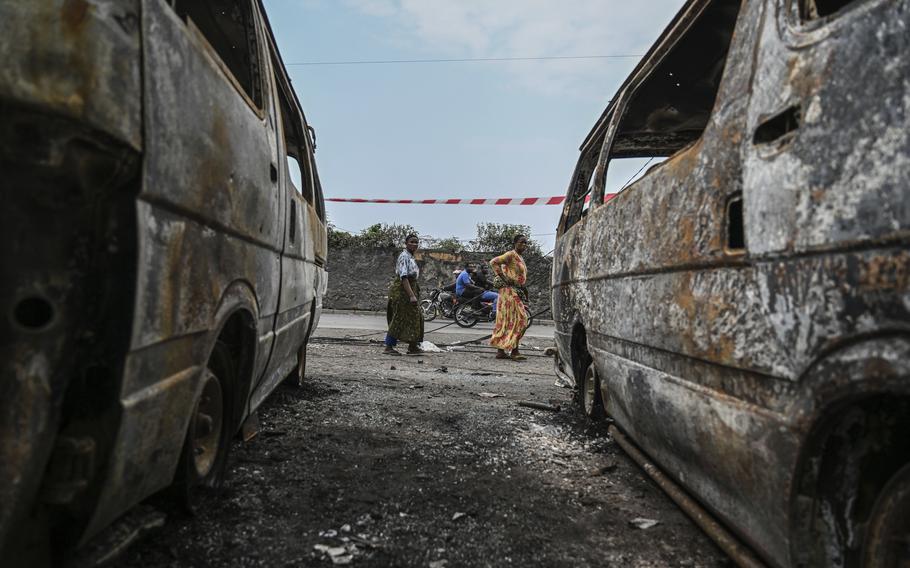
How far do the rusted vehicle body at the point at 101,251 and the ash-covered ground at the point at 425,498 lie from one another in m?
0.55

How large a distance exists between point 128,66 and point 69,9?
0.13 metres

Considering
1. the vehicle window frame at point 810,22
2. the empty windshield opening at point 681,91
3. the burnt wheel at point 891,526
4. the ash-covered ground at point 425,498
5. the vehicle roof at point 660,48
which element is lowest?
the ash-covered ground at point 425,498

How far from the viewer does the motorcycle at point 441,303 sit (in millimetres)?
14312

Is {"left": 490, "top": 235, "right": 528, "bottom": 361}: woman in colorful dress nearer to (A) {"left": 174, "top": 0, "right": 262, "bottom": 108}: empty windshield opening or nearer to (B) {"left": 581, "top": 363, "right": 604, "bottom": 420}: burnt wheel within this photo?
(B) {"left": 581, "top": 363, "right": 604, "bottom": 420}: burnt wheel

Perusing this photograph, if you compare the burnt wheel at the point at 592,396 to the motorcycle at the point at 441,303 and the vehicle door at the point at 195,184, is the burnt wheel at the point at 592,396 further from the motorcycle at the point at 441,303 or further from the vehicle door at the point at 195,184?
the motorcycle at the point at 441,303

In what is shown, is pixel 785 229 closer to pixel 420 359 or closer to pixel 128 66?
pixel 128 66

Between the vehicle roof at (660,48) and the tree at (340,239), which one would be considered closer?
the vehicle roof at (660,48)

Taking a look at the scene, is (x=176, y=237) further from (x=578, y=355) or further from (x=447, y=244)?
(x=447, y=244)

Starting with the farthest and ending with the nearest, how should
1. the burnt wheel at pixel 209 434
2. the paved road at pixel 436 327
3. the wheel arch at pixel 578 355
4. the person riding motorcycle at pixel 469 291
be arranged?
1. the person riding motorcycle at pixel 469 291
2. the paved road at pixel 436 327
3. the wheel arch at pixel 578 355
4. the burnt wheel at pixel 209 434

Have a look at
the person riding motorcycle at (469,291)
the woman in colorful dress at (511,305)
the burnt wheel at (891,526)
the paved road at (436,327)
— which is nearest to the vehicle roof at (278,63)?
the burnt wheel at (891,526)

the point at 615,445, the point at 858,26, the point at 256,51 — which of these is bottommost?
the point at 615,445

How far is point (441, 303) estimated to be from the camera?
47.2ft

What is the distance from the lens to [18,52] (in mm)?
966

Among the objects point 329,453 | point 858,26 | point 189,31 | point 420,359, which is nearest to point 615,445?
point 329,453
